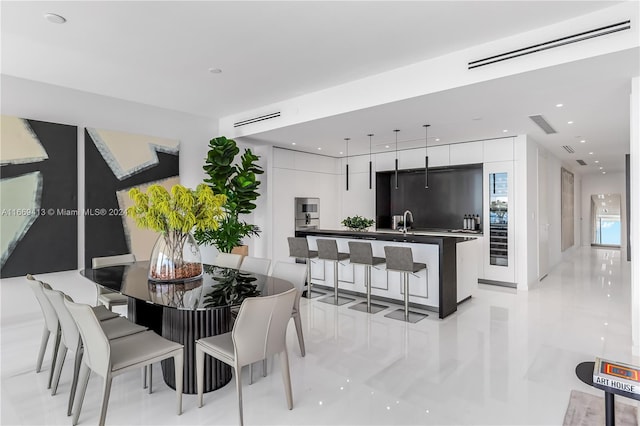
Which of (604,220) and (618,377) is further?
(604,220)

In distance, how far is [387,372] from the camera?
3.11 meters

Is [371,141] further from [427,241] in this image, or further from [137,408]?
[137,408]

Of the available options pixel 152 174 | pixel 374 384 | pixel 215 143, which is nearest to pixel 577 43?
pixel 374 384

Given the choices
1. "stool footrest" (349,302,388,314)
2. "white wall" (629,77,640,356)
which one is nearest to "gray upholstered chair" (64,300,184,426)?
"stool footrest" (349,302,388,314)

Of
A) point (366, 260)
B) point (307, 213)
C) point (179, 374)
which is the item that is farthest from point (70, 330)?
point (307, 213)

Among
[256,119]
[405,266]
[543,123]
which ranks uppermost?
[256,119]

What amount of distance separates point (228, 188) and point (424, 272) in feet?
11.5

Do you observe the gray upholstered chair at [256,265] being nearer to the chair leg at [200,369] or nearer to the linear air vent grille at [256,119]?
the chair leg at [200,369]

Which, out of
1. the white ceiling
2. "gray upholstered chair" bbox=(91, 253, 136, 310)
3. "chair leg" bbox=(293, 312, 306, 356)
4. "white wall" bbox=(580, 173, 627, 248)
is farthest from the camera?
"white wall" bbox=(580, 173, 627, 248)

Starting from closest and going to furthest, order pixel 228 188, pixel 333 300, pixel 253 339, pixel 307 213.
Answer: pixel 253 339, pixel 333 300, pixel 228 188, pixel 307 213

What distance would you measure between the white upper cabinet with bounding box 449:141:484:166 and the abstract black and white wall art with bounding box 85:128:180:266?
5.36m

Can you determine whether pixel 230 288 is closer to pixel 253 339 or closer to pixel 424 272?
pixel 253 339

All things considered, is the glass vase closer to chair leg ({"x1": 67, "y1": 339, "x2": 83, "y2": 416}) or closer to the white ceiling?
chair leg ({"x1": 67, "y1": 339, "x2": 83, "y2": 416})

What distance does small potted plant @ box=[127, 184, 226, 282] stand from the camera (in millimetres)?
2932
